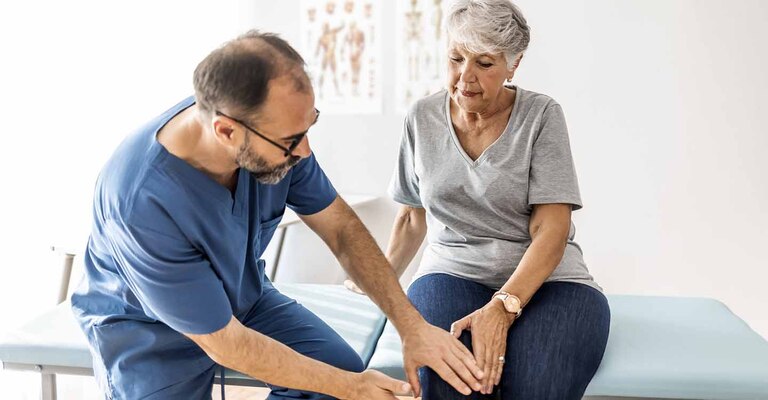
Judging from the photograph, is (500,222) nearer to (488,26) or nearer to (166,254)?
(488,26)

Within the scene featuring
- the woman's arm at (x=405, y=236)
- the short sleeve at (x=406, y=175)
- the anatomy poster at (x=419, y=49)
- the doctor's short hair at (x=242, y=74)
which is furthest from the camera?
the anatomy poster at (x=419, y=49)

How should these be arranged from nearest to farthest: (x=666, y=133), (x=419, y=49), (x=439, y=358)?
(x=439, y=358) < (x=666, y=133) < (x=419, y=49)

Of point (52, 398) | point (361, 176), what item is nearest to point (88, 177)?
point (361, 176)

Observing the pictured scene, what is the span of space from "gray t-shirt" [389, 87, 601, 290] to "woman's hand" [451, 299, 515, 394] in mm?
178

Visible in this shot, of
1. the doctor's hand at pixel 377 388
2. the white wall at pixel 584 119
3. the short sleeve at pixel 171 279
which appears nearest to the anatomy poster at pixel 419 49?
the white wall at pixel 584 119

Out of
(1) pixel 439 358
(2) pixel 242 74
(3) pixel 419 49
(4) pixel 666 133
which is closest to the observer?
(2) pixel 242 74

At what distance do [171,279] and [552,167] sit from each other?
2.83 feet

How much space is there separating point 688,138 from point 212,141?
202cm

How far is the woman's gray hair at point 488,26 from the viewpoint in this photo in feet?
5.61

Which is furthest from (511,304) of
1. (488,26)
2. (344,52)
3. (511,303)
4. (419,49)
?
(344,52)

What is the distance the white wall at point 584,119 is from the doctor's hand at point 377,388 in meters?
1.67

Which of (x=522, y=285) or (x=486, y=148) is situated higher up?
(x=486, y=148)

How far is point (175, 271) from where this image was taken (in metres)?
1.37

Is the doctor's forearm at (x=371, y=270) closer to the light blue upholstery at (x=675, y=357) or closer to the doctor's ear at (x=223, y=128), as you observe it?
the light blue upholstery at (x=675, y=357)
